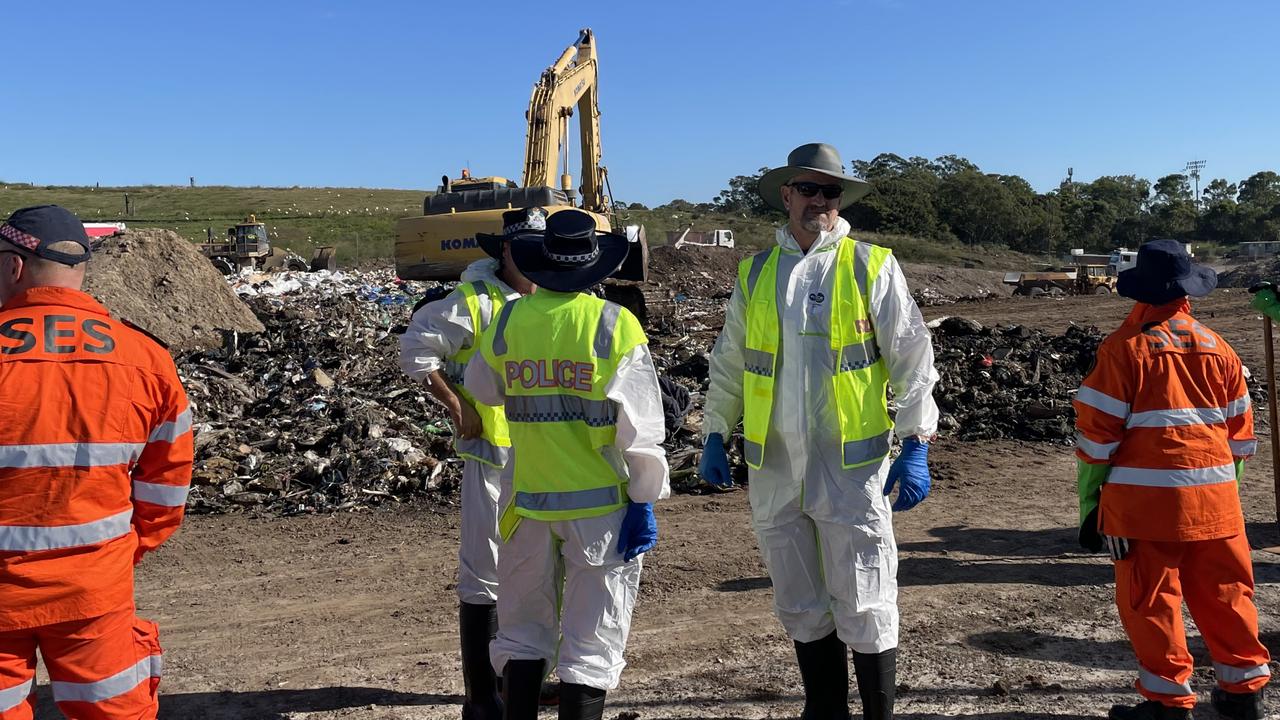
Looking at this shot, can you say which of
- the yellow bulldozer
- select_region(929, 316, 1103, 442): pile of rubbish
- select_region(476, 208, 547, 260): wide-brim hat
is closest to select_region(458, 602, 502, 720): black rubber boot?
select_region(476, 208, 547, 260): wide-brim hat

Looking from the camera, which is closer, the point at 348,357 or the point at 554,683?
the point at 554,683

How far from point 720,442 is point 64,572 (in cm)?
211

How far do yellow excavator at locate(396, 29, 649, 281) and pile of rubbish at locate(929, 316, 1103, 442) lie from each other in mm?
4248

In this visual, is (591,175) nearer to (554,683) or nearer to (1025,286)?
(1025,286)

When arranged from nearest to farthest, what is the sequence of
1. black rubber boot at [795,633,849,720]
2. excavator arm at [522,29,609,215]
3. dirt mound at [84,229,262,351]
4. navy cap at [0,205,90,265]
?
navy cap at [0,205,90,265] → black rubber boot at [795,633,849,720] → dirt mound at [84,229,262,351] → excavator arm at [522,29,609,215]

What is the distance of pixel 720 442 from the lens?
3701 mm

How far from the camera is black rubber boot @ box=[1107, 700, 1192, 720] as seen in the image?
351cm

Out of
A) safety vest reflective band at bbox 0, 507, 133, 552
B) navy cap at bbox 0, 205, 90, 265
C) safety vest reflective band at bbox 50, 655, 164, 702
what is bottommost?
safety vest reflective band at bbox 50, 655, 164, 702

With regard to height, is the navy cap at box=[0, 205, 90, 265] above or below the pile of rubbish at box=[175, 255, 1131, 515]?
above

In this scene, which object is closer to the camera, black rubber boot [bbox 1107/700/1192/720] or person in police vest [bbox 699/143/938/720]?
person in police vest [bbox 699/143/938/720]

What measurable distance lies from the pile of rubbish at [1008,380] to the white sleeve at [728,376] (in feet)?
21.2

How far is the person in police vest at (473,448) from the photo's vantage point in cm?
375

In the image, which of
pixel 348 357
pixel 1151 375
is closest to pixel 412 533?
pixel 1151 375

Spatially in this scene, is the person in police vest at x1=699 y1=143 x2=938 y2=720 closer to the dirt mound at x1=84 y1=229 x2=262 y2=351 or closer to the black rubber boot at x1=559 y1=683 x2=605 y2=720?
the black rubber boot at x1=559 y1=683 x2=605 y2=720
